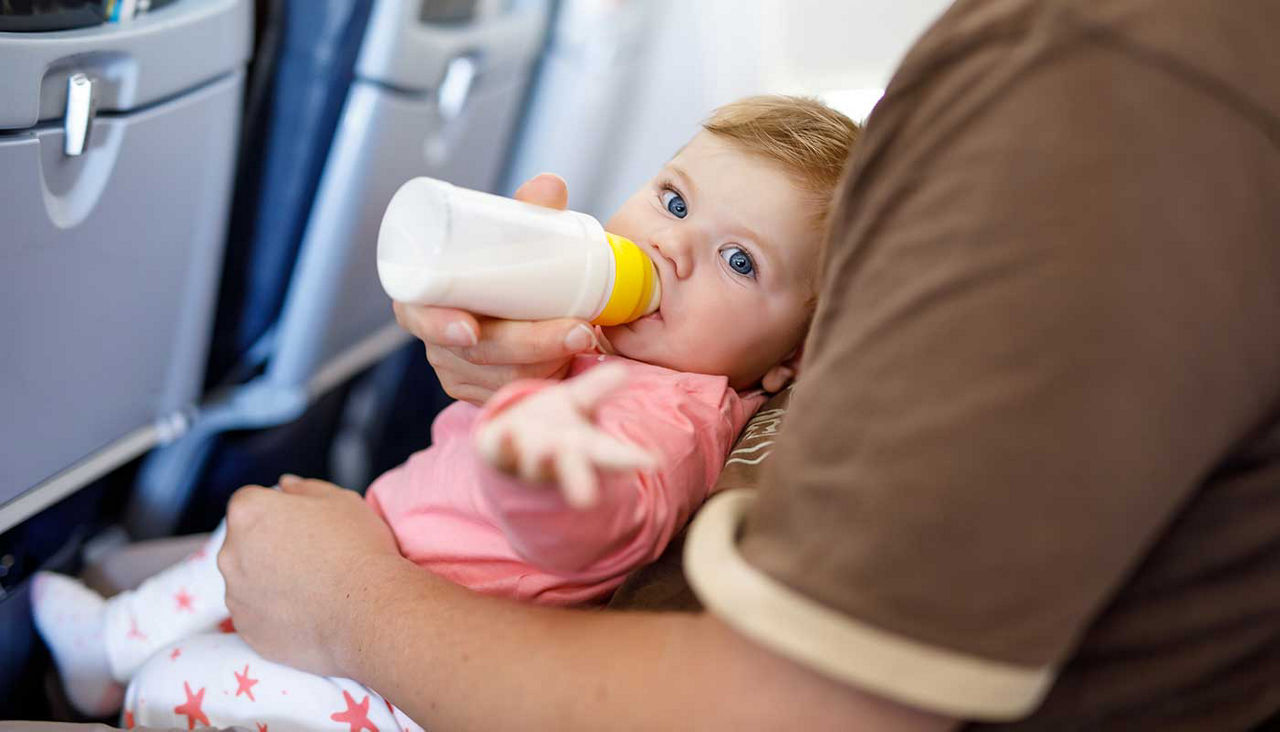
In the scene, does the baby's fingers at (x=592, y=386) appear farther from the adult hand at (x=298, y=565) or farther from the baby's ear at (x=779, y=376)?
the baby's ear at (x=779, y=376)

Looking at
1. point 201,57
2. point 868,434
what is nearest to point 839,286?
point 868,434

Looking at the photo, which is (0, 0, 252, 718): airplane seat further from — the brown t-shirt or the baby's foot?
the brown t-shirt

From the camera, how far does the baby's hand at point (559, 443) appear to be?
60 centimetres

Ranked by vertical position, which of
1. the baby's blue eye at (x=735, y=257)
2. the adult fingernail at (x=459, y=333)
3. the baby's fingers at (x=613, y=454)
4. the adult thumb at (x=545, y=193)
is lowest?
the adult fingernail at (x=459, y=333)

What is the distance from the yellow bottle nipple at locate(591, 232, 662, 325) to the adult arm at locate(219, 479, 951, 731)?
30cm

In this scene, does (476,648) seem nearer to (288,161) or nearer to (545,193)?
(545,193)

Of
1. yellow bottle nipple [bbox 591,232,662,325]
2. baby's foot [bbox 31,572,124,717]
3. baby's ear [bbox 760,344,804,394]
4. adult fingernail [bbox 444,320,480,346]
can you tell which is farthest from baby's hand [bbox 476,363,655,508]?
baby's foot [bbox 31,572,124,717]

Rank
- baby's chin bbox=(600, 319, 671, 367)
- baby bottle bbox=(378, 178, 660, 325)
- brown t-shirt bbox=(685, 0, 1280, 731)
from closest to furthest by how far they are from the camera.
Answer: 1. brown t-shirt bbox=(685, 0, 1280, 731)
2. baby bottle bbox=(378, 178, 660, 325)
3. baby's chin bbox=(600, 319, 671, 367)

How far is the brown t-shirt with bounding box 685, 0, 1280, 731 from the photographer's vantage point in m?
0.54

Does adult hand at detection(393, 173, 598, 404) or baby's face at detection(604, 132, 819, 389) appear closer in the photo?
adult hand at detection(393, 173, 598, 404)

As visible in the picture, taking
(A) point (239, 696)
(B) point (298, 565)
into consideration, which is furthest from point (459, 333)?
(A) point (239, 696)

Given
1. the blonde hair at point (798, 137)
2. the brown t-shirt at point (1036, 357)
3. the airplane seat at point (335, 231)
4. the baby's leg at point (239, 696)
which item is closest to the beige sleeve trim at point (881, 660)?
the brown t-shirt at point (1036, 357)

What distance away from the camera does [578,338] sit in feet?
3.04

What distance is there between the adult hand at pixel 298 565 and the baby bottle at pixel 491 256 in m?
0.25
